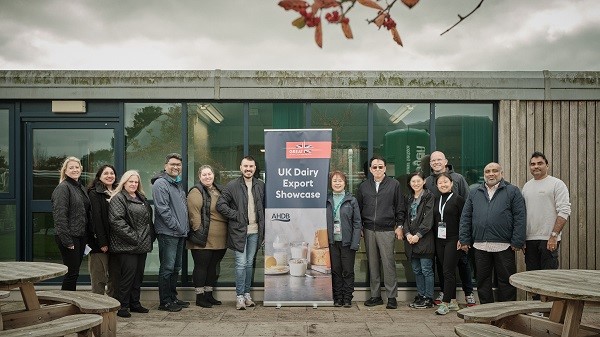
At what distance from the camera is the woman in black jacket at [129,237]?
661 centimetres

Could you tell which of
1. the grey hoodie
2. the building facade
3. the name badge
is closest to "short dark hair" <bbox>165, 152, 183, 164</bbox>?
the grey hoodie

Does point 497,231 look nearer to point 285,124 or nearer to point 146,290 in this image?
point 285,124

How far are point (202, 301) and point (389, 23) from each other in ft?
18.9

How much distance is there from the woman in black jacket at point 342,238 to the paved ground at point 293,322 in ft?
0.80

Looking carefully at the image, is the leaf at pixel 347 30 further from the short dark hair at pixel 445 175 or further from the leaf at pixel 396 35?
the short dark hair at pixel 445 175

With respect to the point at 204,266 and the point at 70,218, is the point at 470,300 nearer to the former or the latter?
the point at 204,266

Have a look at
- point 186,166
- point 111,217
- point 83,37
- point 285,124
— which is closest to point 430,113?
point 285,124

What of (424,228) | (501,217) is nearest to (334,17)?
(501,217)

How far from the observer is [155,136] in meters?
7.86

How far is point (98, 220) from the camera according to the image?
660 centimetres

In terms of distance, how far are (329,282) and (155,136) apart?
115 inches

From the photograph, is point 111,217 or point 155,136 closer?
point 111,217

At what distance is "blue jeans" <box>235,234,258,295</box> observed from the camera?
720 centimetres

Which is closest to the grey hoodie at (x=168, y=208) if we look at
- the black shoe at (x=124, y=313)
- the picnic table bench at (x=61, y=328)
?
the black shoe at (x=124, y=313)
